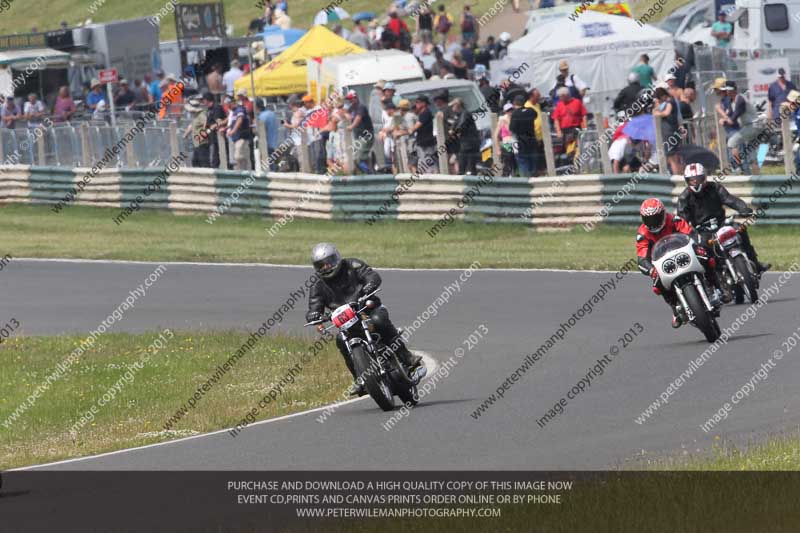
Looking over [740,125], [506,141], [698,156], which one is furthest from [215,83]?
[698,156]

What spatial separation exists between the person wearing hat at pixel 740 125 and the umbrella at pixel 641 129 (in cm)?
110

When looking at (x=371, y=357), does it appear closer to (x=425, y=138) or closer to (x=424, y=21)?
(x=425, y=138)

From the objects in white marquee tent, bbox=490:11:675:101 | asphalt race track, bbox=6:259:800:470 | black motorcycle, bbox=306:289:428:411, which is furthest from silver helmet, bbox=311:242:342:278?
white marquee tent, bbox=490:11:675:101

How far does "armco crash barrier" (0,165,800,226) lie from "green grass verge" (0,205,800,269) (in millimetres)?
208

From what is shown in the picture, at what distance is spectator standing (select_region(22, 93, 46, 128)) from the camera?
37.9 meters

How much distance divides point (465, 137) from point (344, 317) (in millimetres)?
13595

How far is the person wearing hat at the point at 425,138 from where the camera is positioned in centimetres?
2548

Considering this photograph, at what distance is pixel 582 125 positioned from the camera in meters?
25.1

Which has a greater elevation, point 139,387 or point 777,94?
point 777,94

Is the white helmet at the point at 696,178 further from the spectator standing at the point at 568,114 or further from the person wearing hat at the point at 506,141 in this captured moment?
the spectator standing at the point at 568,114

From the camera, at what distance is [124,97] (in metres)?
37.2

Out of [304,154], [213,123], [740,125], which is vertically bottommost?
[304,154]

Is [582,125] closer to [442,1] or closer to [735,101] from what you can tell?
[735,101]

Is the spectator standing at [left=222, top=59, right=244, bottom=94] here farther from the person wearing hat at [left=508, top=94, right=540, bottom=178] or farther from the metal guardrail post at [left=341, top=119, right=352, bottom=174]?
the person wearing hat at [left=508, top=94, right=540, bottom=178]
